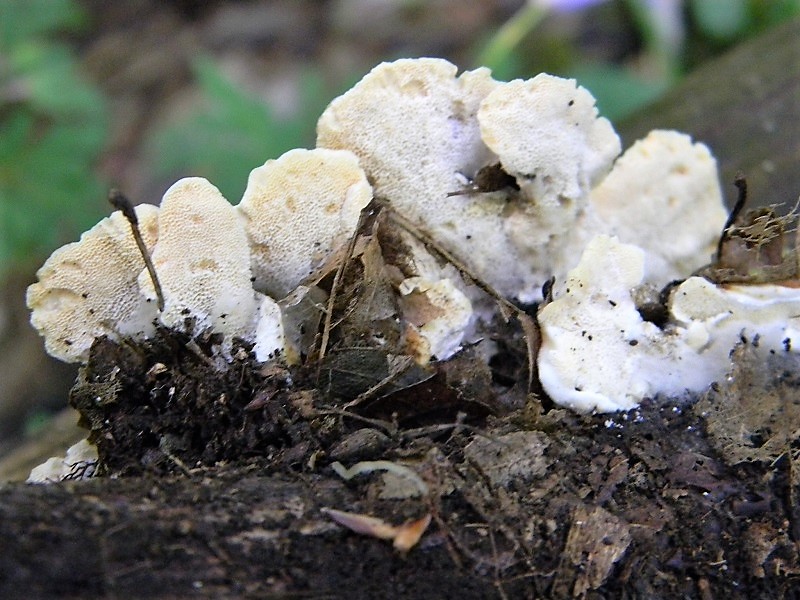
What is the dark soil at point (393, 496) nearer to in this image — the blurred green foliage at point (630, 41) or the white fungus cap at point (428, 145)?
the white fungus cap at point (428, 145)

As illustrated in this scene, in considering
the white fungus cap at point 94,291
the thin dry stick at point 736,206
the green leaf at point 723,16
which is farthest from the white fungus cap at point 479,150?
the green leaf at point 723,16

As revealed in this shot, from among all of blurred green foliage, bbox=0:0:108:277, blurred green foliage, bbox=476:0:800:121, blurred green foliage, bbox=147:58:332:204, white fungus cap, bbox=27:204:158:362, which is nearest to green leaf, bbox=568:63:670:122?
blurred green foliage, bbox=476:0:800:121

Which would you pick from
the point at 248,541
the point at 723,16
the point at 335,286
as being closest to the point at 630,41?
the point at 723,16

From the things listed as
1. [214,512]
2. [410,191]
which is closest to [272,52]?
[410,191]

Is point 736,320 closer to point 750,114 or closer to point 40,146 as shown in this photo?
point 750,114

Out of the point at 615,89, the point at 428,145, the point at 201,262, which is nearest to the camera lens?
the point at 201,262

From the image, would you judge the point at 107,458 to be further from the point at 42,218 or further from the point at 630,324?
the point at 42,218
